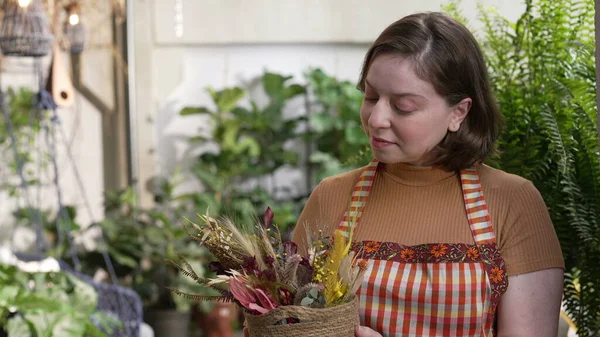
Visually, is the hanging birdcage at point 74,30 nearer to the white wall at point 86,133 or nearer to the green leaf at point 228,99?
the white wall at point 86,133

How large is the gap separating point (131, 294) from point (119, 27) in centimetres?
272

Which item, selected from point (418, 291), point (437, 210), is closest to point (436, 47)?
point (437, 210)

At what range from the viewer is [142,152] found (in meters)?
6.46

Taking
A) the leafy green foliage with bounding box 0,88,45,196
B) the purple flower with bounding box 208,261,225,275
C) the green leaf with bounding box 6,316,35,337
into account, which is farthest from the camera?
the leafy green foliage with bounding box 0,88,45,196

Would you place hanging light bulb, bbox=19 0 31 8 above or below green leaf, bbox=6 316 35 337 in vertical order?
above

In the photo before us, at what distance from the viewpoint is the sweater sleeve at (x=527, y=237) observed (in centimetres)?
165

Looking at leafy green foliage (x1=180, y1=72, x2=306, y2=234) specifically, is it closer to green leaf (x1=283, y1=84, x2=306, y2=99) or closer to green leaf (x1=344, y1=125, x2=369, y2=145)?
green leaf (x1=283, y1=84, x2=306, y2=99)

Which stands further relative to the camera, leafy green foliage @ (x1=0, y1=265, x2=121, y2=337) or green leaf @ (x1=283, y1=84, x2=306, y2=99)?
green leaf @ (x1=283, y1=84, x2=306, y2=99)

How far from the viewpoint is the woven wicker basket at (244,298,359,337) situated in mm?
1460

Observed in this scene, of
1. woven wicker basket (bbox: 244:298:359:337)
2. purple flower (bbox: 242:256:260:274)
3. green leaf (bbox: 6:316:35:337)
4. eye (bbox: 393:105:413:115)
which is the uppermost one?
eye (bbox: 393:105:413:115)

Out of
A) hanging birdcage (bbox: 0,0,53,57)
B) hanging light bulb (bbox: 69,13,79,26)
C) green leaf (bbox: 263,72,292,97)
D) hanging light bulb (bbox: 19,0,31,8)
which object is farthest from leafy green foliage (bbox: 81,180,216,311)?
hanging light bulb (bbox: 19,0,31,8)

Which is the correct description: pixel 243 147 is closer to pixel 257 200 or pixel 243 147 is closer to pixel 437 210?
pixel 257 200

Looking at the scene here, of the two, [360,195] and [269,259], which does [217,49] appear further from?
[269,259]

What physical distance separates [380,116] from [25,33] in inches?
112
